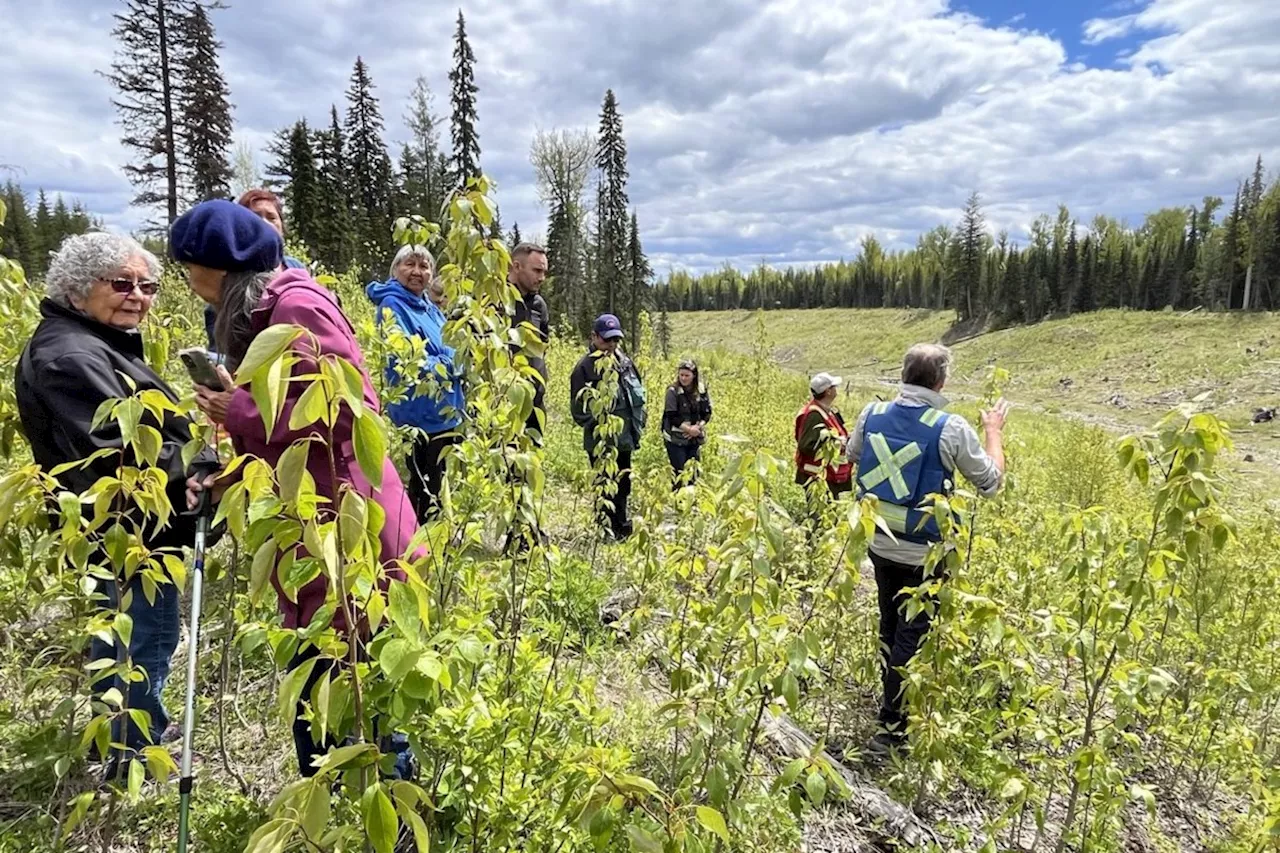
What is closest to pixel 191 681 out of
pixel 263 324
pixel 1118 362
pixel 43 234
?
pixel 263 324

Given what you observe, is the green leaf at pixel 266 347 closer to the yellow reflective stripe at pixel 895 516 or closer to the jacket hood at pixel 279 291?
the jacket hood at pixel 279 291

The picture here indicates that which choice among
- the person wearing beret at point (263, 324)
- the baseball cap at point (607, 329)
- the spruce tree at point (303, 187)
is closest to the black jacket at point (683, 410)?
the baseball cap at point (607, 329)

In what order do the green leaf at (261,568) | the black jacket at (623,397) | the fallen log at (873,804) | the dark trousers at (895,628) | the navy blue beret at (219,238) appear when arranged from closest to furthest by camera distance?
1. the green leaf at (261,568)
2. the navy blue beret at (219,238)
3. the fallen log at (873,804)
4. the dark trousers at (895,628)
5. the black jacket at (623,397)

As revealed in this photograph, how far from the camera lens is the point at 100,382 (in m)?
2.20

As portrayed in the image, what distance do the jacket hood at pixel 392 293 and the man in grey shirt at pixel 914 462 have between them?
271cm

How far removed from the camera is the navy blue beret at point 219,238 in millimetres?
1886

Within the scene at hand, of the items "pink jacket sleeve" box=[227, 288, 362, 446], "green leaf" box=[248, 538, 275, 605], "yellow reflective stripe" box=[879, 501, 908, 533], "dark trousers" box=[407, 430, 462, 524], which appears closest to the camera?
"green leaf" box=[248, 538, 275, 605]

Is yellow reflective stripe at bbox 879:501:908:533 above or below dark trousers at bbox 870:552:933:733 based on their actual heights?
above

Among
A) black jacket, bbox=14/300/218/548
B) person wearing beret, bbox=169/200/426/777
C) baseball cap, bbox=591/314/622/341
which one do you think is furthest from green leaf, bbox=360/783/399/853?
baseball cap, bbox=591/314/622/341

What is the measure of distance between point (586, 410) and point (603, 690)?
92.5 inches

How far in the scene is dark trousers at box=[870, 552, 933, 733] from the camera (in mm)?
3740

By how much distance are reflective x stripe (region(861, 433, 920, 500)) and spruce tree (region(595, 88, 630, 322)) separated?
35721 mm

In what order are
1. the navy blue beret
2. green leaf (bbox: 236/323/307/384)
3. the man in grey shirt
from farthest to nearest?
the man in grey shirt → the navy blue beret → green leaf (bbox: 236/323/307/384)

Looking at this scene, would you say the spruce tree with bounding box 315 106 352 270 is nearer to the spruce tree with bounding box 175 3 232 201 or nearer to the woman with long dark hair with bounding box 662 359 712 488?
the spruce tree with bounding box 175 3 232 201
